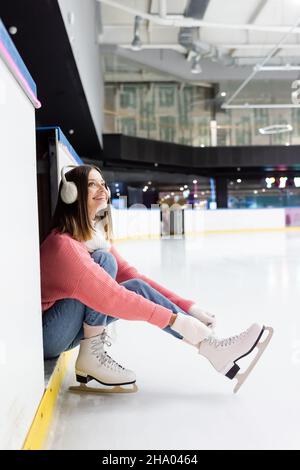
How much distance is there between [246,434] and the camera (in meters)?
1.65

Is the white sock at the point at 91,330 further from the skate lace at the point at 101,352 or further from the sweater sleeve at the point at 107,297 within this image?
the sweater sleeve at the point at 107,297

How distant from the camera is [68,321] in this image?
1935 mm

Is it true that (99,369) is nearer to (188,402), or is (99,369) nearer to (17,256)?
(188,402)

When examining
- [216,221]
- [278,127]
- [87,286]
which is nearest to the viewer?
[87,286]

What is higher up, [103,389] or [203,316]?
[203,316]

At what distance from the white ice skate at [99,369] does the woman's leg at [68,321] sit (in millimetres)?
59

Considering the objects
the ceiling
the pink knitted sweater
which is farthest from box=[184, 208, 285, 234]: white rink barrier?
the pink knitted sweater

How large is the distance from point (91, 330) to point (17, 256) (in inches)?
31.1

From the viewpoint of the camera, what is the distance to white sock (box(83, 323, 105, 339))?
2008 mm

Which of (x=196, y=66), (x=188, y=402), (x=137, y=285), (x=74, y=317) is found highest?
(x=196, y=66)

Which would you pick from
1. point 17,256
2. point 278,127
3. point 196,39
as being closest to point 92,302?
point 17,256

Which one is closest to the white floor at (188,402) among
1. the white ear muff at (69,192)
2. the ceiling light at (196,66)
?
the white ear muff at (69,192)

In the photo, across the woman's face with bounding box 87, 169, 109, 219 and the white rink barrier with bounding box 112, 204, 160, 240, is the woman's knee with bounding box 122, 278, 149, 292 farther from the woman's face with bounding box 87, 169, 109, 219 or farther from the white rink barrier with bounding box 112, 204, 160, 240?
the white rink barrier with bounding box 112, 204, 160, 240

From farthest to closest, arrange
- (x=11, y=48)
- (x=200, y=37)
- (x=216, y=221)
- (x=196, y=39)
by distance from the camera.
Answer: (x=216, y=221), (x=200, y=37), (x=196, y=39), (x=11, y=48)
